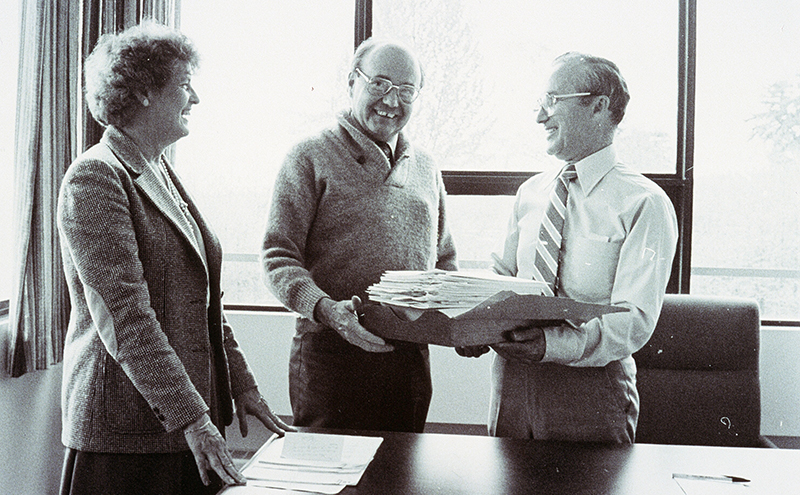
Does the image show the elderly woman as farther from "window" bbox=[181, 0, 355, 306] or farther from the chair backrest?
"window" bbox=[181, 0, 355, 306]

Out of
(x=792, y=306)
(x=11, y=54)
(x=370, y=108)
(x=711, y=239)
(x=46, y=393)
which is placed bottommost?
(x=46, y=393)

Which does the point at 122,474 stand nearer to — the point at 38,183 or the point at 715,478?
the point at 715,478

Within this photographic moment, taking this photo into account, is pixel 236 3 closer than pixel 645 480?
No

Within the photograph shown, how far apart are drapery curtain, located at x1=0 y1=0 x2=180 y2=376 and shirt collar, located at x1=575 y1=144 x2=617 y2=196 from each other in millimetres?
1789

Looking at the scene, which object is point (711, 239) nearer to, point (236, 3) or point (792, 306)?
point (792, 306)

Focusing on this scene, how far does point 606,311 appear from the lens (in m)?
1.31

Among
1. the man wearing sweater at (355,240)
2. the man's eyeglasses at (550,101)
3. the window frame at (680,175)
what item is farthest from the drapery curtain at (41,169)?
the man's eyeglasses at (550,101)

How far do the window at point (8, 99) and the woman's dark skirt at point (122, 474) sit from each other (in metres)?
1.23

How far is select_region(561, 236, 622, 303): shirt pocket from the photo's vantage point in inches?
65.6

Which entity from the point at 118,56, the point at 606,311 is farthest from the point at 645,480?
the point at 118,56

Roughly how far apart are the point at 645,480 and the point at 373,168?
40.2 inches

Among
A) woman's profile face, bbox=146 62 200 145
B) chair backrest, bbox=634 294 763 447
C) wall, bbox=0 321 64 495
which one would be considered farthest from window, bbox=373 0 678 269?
wall, bbox=0 321 64 495

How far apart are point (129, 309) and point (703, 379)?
1.69 metres

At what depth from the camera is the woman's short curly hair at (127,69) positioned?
4.85 ft
